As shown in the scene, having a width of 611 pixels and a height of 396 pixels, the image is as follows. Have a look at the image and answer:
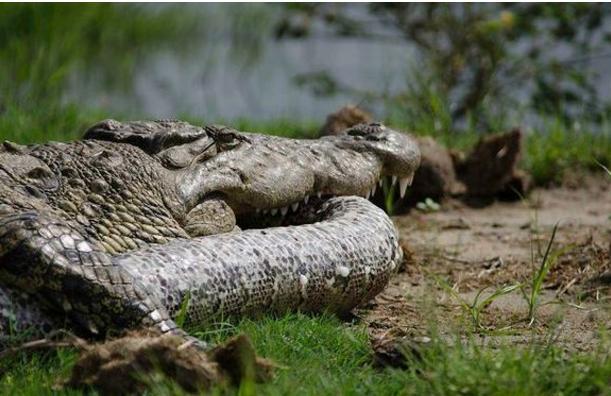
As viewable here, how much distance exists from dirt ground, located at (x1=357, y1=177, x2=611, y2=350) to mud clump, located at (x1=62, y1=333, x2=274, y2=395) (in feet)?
1.96

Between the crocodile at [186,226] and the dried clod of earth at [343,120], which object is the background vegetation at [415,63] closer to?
the crocodile at [186,226]

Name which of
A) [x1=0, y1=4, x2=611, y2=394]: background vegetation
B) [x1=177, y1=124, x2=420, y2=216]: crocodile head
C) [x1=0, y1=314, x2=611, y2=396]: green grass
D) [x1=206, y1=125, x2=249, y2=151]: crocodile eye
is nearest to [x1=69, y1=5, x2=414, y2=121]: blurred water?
[x1=0, y1=4, x2=611, y2=394]: background vegetation

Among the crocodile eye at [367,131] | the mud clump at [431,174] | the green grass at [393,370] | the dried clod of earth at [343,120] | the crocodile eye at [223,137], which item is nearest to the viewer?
the green grass at [393,370]

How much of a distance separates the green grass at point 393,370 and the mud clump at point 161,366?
0.08 m

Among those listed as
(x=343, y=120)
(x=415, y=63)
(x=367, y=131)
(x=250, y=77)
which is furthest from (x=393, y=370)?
(x=250, y=77)

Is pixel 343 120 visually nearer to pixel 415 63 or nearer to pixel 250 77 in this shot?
pixel 415 63


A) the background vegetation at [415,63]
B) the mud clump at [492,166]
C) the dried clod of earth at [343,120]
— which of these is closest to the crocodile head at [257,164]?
the background vegetation at [415,63]

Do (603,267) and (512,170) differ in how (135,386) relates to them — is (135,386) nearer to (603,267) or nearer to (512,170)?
(603,267)

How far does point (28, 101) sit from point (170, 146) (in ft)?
13.4

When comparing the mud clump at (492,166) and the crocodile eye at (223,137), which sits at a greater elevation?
the crocodile eye at (223,137)

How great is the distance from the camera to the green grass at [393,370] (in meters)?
3.41

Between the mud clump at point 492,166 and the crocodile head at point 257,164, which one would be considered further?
the mud clump at point 492,166

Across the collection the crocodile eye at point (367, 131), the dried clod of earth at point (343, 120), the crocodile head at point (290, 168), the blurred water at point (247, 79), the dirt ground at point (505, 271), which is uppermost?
the crocodile eye at point (367, 131)

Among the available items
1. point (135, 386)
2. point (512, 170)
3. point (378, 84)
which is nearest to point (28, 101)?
point (512, 170)
